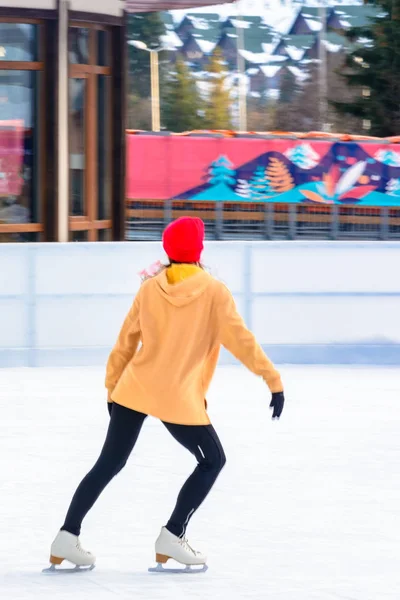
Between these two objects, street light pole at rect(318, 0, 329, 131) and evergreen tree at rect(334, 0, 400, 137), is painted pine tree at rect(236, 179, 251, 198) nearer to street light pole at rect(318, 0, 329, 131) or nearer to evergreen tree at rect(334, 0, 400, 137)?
evergreen tree at rect(334, 0, 400, 137)

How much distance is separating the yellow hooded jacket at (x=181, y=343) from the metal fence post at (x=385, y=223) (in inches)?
809

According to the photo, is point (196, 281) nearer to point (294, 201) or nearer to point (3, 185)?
point (3, 185)

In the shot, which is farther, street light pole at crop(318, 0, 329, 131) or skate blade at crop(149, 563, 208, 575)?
A: street light pole at crop(318, 0, 329, 131)

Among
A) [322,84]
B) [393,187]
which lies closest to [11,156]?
[393,187]

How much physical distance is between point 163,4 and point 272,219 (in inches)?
379

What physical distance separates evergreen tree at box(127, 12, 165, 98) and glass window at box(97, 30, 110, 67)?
191ft

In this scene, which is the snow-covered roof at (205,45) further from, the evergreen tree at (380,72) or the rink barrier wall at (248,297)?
the rink barrier wall at (248,297)

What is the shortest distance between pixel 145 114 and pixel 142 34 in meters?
6.38

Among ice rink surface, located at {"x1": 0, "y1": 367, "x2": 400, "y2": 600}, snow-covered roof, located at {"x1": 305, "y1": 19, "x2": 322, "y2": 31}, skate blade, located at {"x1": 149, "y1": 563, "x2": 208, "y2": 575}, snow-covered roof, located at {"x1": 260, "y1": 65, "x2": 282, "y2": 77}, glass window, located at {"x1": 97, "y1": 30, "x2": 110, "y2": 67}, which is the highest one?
snow-covered roof, located at {"x1": 305, "y1": 19, "x2": 322, "y2": 31}

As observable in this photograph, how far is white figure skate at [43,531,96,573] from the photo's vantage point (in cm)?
500

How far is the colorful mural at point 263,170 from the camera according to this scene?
25394mm

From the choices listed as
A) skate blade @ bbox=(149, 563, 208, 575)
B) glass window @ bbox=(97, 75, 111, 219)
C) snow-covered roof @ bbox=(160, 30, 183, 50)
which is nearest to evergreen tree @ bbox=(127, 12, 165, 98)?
snow-covered roof @ bbox=(160, 30, 183, 50)

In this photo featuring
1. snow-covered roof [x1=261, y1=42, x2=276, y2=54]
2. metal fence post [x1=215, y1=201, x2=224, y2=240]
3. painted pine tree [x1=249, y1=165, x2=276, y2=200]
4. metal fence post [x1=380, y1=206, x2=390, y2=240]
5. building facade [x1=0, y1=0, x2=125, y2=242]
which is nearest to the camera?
building facade [x1=0, y1=0, x2=125, y2=242]

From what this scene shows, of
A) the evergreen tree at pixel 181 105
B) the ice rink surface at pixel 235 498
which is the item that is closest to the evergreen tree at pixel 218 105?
the evergreen tree at pixel 181 105
